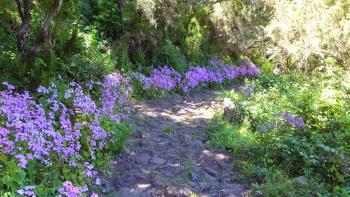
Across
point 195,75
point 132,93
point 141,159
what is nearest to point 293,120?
point 141,159

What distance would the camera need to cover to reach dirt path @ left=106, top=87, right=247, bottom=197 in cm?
499

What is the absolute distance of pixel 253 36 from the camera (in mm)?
16547

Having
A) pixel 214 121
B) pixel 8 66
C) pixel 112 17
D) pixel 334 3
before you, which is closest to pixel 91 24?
pixel 112 17

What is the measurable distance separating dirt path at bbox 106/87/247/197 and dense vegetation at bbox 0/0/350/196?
270 mm

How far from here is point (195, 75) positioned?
1260 centimetres

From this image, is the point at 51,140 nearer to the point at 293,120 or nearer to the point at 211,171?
the point at 211,171

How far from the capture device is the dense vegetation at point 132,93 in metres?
4.30

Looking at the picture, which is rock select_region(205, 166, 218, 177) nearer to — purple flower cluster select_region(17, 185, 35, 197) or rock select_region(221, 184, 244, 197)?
rock select_region(221, 184, 244, 197)

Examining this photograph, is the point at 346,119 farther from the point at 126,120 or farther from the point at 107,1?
the point at 107,1

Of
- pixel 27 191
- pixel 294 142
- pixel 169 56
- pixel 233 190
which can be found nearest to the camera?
pixel 27 191

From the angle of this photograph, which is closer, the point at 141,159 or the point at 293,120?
the point at 141,159

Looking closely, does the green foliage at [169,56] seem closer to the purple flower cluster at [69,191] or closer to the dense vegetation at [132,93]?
the dense vegetation at [132,93]

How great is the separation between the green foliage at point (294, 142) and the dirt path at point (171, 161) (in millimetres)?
307

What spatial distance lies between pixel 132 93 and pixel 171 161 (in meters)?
3.68
